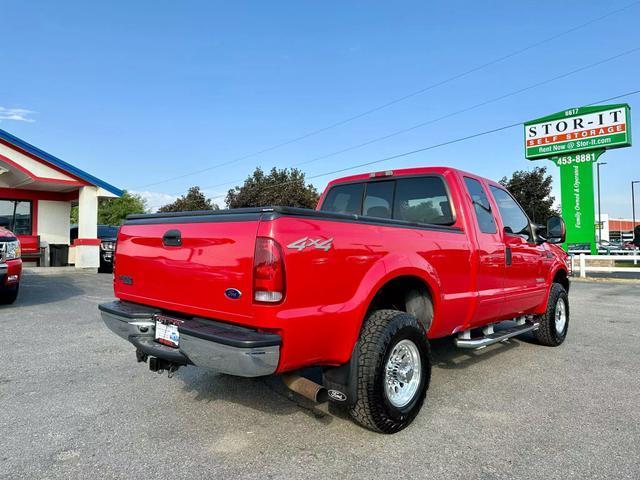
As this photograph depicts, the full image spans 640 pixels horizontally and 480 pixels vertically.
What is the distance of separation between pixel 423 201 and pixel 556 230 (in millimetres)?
→ 2063

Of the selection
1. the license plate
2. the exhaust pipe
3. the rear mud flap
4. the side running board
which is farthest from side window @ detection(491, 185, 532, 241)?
the license plate

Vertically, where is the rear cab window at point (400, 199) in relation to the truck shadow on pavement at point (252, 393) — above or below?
above

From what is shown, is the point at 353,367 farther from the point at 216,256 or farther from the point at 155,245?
the point at 155,245

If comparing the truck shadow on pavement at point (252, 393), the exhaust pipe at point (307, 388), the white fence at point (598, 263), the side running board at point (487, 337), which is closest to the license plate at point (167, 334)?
the exhaust pipe at point (307, 388)

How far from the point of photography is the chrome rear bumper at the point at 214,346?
254 cm

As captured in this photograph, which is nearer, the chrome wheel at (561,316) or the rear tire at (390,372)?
the rear tire at (390,372)

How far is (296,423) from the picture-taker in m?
3.34

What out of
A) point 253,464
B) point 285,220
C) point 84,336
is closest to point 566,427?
point 253,464

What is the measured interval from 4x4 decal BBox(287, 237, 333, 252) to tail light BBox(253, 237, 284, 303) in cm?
10

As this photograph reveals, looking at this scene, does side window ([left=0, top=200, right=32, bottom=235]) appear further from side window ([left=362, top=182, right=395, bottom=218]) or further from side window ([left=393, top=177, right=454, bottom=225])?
side window ([left=393, top=177, right=454, bottom=225])

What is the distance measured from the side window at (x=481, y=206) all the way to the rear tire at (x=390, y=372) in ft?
5.30

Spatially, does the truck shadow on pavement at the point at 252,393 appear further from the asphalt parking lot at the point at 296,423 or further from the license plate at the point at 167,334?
the license plate at the point at 167,334

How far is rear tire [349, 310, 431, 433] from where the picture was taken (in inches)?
117

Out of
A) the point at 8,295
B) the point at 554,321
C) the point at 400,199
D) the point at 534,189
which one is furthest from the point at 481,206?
the point at 534,189
